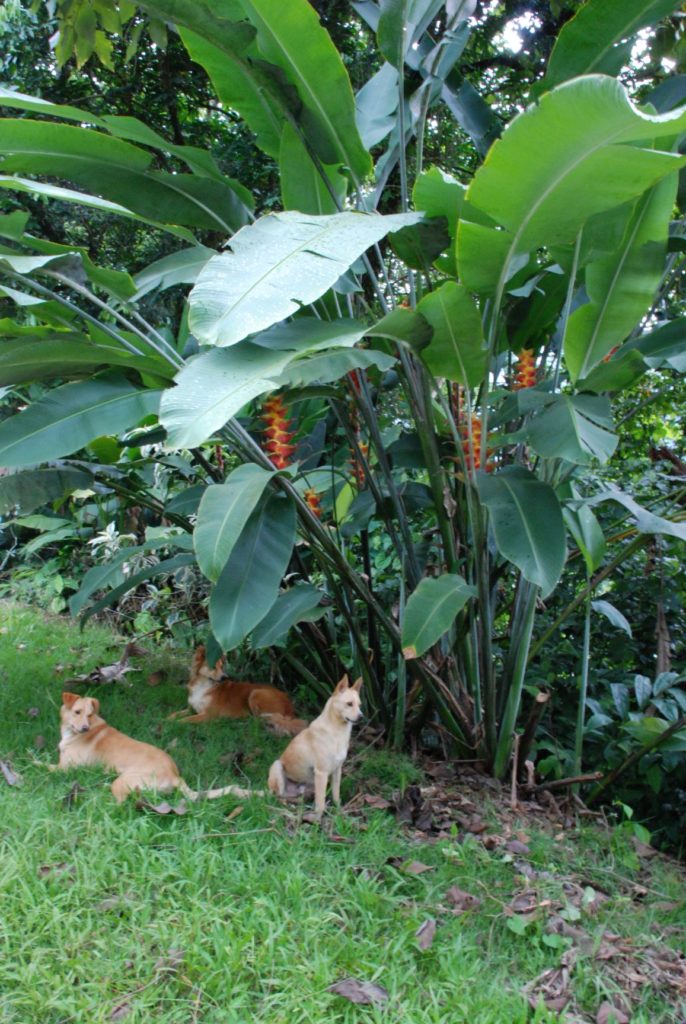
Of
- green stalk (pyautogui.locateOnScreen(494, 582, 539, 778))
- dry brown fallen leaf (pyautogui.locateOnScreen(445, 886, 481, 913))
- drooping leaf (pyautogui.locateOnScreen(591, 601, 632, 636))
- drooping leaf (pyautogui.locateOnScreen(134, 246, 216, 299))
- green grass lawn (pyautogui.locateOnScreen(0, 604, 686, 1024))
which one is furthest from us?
drooping leaf (pyautogui.locateOnScreen(591, 601, 632, 636))

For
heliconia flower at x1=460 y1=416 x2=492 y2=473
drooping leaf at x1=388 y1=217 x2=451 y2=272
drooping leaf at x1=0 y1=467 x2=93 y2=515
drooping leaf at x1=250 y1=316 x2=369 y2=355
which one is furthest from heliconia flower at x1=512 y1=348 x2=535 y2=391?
drooping leaf at x1=0 y1=467 x2=93 y2=515

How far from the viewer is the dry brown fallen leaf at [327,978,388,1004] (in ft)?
6.63

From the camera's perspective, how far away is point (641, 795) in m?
3.78

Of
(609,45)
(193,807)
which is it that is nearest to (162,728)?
(193,807)

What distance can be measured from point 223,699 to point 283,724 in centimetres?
34

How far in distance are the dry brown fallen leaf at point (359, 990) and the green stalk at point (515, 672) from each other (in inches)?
A: 54.8

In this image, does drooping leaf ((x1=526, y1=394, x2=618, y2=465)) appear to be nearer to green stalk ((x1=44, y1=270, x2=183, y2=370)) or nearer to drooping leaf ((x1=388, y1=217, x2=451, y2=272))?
drooping leaf ((x1=388, y1=217, x2=451, y2=272))

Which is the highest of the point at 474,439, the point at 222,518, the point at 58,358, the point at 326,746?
the point at 58,358

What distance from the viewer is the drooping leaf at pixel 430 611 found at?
2717 mm

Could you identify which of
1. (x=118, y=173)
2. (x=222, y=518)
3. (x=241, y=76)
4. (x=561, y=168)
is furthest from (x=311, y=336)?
(x=241, y=76)

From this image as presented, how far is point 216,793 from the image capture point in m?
2.88

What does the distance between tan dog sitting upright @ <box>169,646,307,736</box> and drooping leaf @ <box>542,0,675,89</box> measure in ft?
8.78

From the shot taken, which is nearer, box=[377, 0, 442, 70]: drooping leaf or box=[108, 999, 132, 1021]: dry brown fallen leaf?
box=[108, 999, 132, 1021]: dry brown fallen leaf

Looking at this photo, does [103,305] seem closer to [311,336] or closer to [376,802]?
[311,336]
